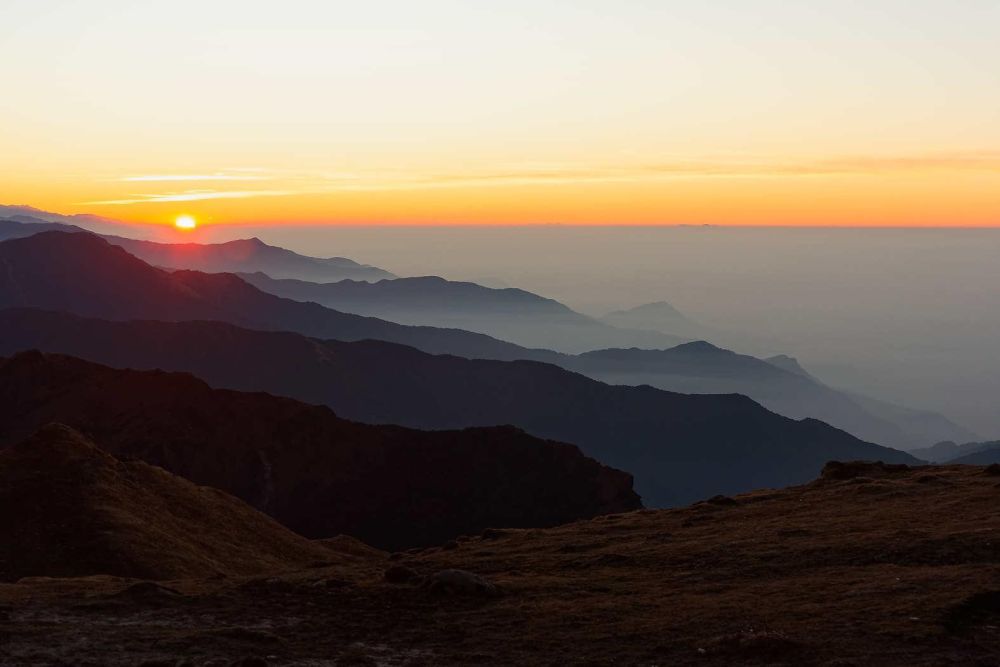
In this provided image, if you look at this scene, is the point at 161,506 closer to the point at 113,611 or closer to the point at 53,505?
the point at 53,505

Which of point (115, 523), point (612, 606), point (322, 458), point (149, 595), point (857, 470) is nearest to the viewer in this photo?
point (612, 606)

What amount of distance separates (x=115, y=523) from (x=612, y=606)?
105 feet

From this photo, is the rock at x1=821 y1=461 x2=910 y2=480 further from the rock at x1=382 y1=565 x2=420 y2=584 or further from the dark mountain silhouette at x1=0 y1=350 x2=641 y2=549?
the dark mountain silhouette at x1=0 y1=350 x2=641 y2=549

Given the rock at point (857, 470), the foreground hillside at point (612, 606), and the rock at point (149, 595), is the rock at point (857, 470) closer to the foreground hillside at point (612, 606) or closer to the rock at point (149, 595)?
the foreground hillside at point (612, 606)

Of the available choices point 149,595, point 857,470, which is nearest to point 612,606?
point 149,595

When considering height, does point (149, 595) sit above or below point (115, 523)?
above

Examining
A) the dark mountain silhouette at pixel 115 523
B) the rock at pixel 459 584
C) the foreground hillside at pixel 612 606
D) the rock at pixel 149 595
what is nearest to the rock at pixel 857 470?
the foreground hillside at pixel 612 606

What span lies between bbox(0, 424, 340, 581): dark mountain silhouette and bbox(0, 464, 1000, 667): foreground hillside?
956 cm

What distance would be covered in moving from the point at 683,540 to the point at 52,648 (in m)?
25.1

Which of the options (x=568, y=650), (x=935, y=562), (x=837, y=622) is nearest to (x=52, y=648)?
(x=568, y=650)

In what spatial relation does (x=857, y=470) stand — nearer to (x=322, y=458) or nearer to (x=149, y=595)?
(x=149, y=595)

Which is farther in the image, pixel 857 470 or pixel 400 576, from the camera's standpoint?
pixel 857 470

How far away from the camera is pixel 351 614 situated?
29109 millimetres

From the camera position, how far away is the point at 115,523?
1972 inches
